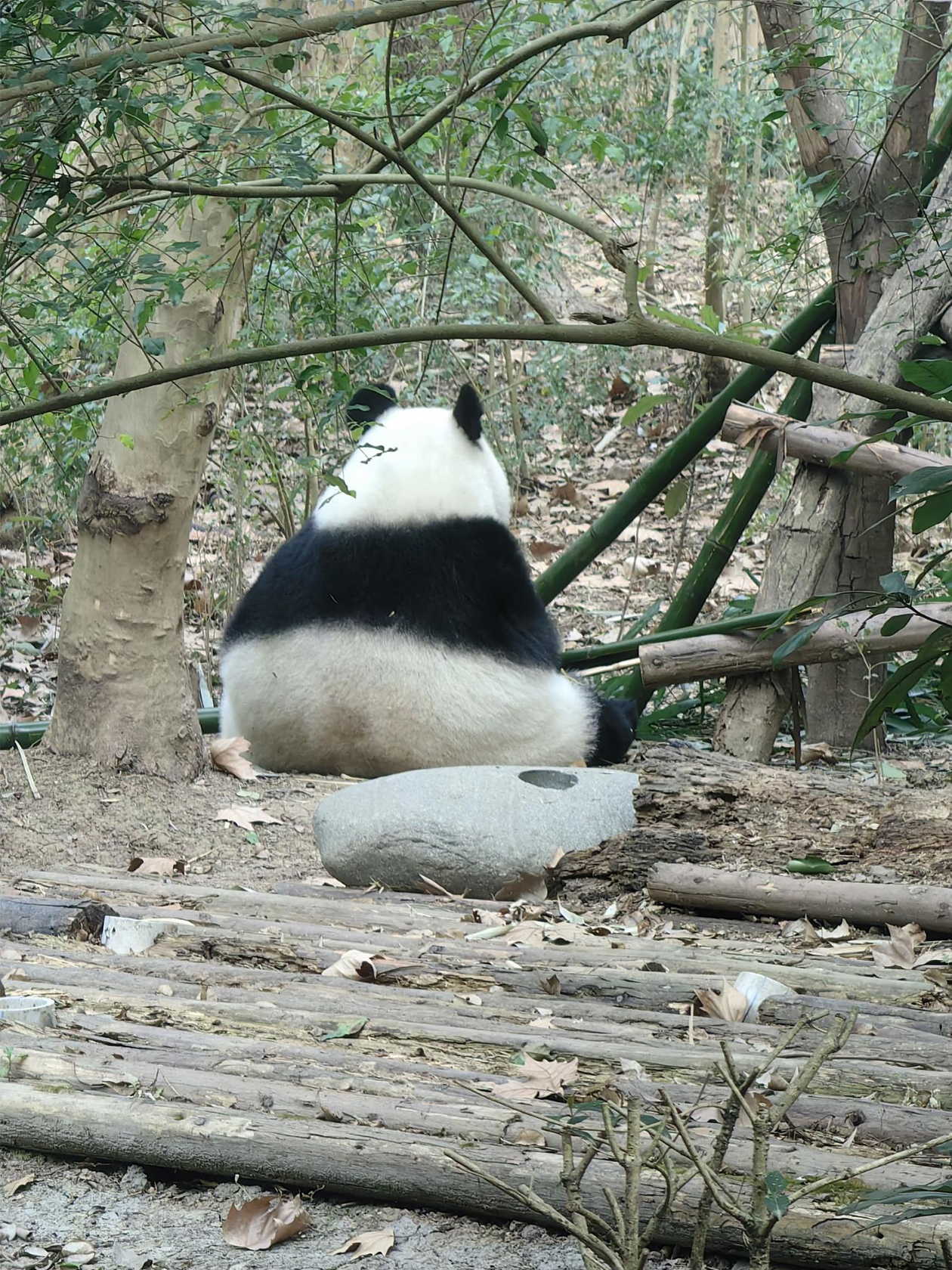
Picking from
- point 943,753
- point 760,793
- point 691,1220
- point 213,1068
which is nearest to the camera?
point 691,1220

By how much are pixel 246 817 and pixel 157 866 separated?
48 cm

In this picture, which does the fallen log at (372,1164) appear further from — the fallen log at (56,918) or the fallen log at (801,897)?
the fallen log at (801,897)

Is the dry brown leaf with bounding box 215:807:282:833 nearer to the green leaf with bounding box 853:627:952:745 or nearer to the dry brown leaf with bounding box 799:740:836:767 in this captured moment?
the dry brown leaf with bounding box 799:740:836:767

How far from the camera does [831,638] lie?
408 centimetres

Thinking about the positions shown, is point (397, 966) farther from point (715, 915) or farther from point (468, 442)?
point (468, 442)

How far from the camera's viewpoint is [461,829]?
10.6 ft

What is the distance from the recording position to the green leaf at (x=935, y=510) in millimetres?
1582

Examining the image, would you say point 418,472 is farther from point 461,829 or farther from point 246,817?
point 461,829

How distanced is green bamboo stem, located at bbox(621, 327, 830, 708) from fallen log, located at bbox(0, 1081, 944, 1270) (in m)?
3.41

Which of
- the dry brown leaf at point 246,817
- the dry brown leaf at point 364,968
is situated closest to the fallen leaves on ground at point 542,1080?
the dry brown leaf at point 364,968

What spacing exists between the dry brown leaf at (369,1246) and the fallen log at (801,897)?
1480 millimetres

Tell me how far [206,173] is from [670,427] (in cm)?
726

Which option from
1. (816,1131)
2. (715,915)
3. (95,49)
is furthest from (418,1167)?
(95,49)

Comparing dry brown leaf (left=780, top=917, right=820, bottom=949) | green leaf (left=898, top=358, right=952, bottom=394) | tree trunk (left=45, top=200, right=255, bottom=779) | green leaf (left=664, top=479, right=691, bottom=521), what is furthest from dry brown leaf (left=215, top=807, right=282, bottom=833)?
green leaf (left=898, top=358, right=952, bottom=394)
